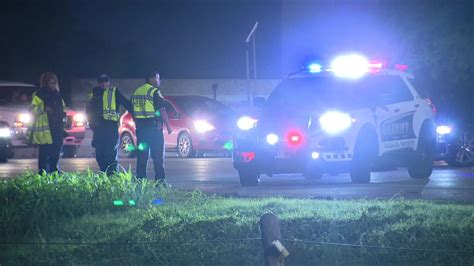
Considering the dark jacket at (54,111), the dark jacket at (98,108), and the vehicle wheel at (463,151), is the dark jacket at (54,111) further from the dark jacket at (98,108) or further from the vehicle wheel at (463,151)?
the vehicle wheel at (463,151)

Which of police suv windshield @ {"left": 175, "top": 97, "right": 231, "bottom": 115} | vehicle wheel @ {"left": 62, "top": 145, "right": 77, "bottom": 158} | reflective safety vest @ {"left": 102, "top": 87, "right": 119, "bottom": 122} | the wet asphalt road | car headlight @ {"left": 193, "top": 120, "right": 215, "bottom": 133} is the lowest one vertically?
the wet asphalt road

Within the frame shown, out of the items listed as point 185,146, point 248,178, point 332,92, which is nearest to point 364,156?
point 332,92

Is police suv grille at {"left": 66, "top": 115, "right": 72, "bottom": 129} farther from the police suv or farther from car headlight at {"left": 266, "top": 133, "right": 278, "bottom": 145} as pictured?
car headlight at {"left": 266, "top": 133, "right": 278, "bottom": 145}

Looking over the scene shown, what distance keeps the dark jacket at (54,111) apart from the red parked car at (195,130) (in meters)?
7.67

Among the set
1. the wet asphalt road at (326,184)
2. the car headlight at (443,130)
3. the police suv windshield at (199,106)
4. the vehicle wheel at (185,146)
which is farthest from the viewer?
the police suv windshield at (199,106)

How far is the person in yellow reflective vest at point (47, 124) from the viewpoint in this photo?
43.4 feet

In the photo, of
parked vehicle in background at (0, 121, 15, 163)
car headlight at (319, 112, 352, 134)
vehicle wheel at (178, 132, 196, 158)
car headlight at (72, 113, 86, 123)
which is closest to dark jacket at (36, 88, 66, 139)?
car headlight at (319, 112, 352, 134)

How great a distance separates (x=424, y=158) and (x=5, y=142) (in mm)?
9963

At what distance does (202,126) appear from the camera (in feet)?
71.1

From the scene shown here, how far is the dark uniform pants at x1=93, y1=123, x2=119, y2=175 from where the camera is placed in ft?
42.9

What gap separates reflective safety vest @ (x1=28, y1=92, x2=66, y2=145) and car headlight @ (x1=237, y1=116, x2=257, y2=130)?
9.36 ft

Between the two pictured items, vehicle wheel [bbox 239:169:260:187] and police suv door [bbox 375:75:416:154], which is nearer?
vehicle wheel [bbox 239:169:260:187]

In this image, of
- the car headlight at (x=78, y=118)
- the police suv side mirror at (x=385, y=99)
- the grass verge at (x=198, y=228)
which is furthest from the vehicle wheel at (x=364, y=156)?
the car headlight at (x=78, y=118)

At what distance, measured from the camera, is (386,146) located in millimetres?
14141
